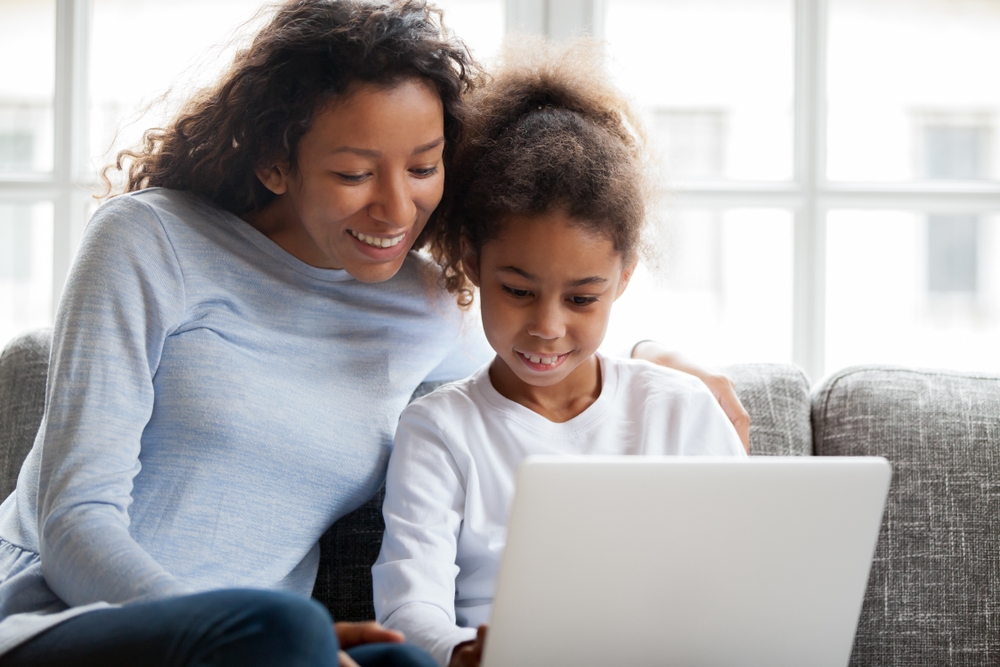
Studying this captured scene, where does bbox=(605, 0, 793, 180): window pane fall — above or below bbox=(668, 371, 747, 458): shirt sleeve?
above

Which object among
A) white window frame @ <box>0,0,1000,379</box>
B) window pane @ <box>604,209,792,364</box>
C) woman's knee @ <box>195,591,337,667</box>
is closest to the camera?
woman's knee @ <box>195,591,337,667</box>

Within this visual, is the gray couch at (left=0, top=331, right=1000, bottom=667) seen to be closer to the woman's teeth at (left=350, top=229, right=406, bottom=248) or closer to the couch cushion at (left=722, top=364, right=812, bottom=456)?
the couch cushion at (left=722, top=364, right=812, bottom=456)

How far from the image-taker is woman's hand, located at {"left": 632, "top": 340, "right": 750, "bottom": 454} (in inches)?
52.9

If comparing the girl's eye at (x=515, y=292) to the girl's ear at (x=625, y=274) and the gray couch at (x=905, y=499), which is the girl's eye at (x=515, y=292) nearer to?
the girl's ear at (x=625, y=274)

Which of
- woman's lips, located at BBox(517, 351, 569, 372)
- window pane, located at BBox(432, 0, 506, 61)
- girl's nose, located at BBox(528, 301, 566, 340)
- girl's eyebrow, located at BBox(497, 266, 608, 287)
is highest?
window pane, located at BBox(432, 0, 506, 61)

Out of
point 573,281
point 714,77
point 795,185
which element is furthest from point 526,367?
point 714,77

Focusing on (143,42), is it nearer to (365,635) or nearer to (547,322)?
(547,322)

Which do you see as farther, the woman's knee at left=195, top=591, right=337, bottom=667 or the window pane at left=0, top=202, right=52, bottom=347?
the window pane at left=0, top=202, right=52, bottom=347

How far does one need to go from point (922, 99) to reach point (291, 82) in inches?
63.0

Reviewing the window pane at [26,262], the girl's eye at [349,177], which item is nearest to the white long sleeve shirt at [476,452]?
the girl's eye at [349,177]

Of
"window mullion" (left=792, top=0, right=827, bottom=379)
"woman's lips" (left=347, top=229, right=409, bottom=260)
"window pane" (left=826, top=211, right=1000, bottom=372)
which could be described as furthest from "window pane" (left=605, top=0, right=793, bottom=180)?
"woman's lips" (left=347, top=229, right=409, bottom=260)

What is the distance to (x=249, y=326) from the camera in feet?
3.89

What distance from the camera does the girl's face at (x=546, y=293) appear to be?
116 cm

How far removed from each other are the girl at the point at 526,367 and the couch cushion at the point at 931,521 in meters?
0.33
